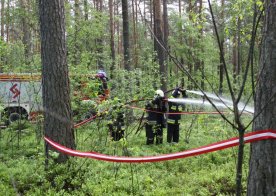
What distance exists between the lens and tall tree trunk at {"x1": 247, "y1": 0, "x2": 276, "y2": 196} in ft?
7.98

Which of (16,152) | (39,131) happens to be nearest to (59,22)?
(16,152)

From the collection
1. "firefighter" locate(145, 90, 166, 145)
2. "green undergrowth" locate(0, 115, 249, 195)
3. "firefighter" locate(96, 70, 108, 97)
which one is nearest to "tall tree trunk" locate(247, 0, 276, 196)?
"green undergrowth" locate(0, 115, 249, 195)

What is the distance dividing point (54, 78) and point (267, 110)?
358cm

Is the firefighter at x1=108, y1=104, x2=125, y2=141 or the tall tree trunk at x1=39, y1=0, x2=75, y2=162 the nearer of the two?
the tall tree trunk at x1=39, y1=0, x2=75, y2=162

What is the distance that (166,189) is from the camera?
191 inches

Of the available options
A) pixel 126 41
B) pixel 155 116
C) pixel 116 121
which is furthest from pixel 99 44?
pixel 116 121

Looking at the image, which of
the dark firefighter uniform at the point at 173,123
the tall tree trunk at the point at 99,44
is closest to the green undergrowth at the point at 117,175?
the dark firefighter uniform at the point at 173,123

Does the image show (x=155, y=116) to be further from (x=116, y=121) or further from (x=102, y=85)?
(x=102, y=85)

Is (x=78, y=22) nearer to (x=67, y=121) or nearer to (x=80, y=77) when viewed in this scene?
(x=80, y=77)

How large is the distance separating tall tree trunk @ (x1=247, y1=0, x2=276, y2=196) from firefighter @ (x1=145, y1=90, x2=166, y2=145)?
5.66 meters

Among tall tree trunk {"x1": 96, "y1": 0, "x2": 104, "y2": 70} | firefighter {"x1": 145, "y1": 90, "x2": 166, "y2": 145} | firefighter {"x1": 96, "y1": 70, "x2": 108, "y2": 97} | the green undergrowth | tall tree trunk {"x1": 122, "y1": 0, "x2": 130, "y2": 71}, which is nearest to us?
the green undergrowth

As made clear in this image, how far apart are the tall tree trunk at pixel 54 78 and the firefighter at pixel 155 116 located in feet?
11.1

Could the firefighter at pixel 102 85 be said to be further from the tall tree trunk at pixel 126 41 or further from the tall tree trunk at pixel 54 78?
the tall tree trunk at pixel 54 78

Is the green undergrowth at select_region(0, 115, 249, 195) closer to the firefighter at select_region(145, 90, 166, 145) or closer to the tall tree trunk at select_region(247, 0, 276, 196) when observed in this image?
the firefighter at select_region(145, 90, 166, 145)
